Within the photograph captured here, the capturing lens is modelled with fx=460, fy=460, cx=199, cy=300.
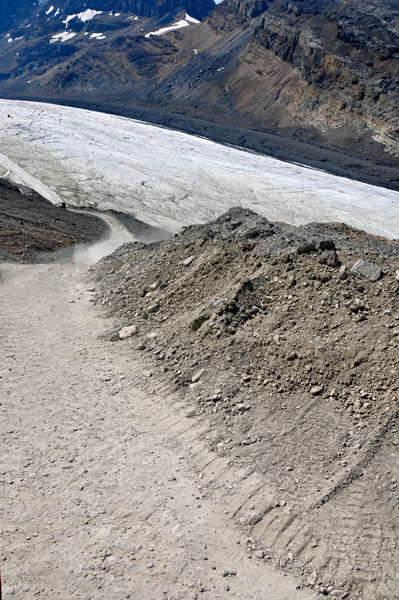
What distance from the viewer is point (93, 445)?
701 centimetres

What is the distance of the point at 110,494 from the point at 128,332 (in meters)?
4.57

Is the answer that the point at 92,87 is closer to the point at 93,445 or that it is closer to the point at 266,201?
the point at 266,201

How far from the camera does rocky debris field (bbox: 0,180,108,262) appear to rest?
19078 mm

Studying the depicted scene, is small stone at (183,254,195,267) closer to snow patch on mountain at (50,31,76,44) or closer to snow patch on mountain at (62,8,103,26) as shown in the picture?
snow patch on mountain at (50,31,76,44)

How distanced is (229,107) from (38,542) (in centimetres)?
6656

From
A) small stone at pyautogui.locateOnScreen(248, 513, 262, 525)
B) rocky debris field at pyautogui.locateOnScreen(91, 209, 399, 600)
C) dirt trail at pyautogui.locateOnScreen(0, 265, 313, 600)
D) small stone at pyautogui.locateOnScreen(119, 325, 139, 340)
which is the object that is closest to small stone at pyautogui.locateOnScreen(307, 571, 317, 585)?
rocky debris field at pyautogui.locateOnScreen(91, 209, 399, 600)

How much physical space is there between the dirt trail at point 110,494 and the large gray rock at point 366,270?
4.04 m

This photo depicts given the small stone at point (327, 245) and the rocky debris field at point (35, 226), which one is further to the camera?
the rocky debris field at point (35, 226)

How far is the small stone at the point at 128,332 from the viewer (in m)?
10.2

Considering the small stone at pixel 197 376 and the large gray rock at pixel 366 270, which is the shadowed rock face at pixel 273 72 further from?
the small stone at pixel 197 376

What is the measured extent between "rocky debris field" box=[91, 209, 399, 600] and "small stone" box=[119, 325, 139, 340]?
3cm

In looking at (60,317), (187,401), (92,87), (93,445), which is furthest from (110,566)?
(92,87)

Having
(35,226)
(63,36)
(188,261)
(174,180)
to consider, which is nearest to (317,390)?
(188,261)

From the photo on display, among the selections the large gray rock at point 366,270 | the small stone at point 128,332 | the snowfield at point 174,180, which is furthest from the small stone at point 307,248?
the snowfield at point 174,180
